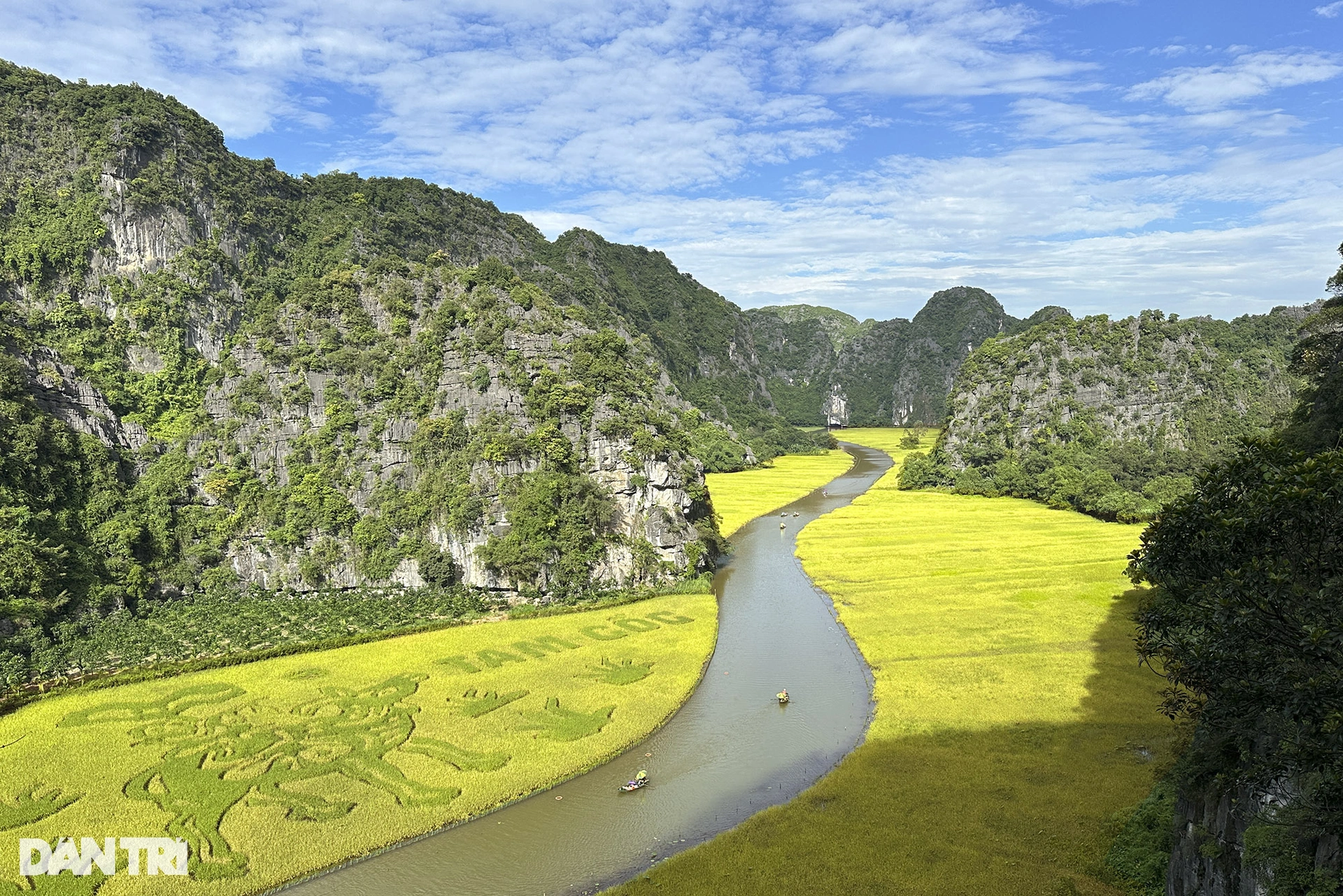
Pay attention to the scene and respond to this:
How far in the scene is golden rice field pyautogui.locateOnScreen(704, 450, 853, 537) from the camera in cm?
10825

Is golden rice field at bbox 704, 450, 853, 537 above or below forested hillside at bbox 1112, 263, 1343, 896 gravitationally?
below

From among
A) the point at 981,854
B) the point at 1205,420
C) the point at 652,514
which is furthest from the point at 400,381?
the point at 1205,420

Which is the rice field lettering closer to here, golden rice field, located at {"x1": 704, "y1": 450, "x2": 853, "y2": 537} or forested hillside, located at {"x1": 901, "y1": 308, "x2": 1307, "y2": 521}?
golden rice field, located at {"x1": 704, "y1": 450, "x2": 853, "y2": 537}

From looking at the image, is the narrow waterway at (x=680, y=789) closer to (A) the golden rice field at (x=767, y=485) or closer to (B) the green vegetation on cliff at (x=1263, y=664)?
(B) the green vegetation on cliff at (x=1263, y=664)

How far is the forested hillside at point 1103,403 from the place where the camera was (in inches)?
4518

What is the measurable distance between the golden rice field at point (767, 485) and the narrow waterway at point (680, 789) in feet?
149

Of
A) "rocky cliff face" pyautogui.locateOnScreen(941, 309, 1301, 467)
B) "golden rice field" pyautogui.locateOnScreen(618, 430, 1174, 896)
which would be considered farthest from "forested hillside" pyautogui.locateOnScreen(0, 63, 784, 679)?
"rocky cliff face" pyautogui.locateOnScreen(941, 309, 1301, 467)

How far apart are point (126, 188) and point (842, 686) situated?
9422cm

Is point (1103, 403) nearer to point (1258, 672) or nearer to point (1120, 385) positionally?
point (1120, 385)

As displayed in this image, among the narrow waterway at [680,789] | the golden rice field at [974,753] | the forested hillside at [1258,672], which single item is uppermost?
the forested hillside at [1258,672]

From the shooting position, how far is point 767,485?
139 metres

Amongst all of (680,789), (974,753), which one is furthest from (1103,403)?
(680,789)

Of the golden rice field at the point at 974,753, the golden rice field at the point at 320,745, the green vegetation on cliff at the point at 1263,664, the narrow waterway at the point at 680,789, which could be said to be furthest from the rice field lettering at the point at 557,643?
the green vegetation on cliff at the point at 1263,664

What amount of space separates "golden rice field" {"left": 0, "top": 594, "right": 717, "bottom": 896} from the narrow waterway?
1.29 m
